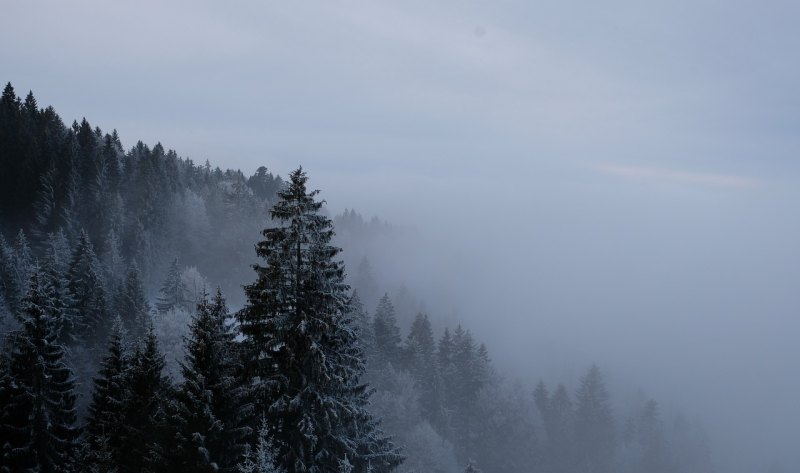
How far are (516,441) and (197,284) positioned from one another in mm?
55834

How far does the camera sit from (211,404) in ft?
56.1

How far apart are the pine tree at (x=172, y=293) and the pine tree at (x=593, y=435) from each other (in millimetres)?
64253

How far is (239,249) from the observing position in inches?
4205

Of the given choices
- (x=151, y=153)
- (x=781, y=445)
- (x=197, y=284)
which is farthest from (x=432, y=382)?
(x=781, y=445)

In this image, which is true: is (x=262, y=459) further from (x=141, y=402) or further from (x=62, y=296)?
(x=62, y=296)

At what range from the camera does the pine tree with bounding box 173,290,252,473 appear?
658 inches

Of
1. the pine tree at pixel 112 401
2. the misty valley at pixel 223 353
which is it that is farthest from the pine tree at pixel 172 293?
the pine tree at pixel 112 401

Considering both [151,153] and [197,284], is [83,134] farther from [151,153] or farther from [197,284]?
[197,284]

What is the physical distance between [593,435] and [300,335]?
8068 centimetres

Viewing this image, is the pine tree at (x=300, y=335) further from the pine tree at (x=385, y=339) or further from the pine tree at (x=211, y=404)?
the pine tree at (x=385, y=339)

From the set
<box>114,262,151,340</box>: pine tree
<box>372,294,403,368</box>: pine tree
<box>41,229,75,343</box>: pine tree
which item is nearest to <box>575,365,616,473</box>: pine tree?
<box>372,294,403,368</box>: pine tree

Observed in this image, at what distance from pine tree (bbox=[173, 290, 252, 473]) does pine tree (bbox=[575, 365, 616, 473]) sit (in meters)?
78.3

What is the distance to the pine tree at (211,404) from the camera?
54.8ft

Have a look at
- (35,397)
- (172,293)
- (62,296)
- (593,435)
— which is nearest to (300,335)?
(35,397)
